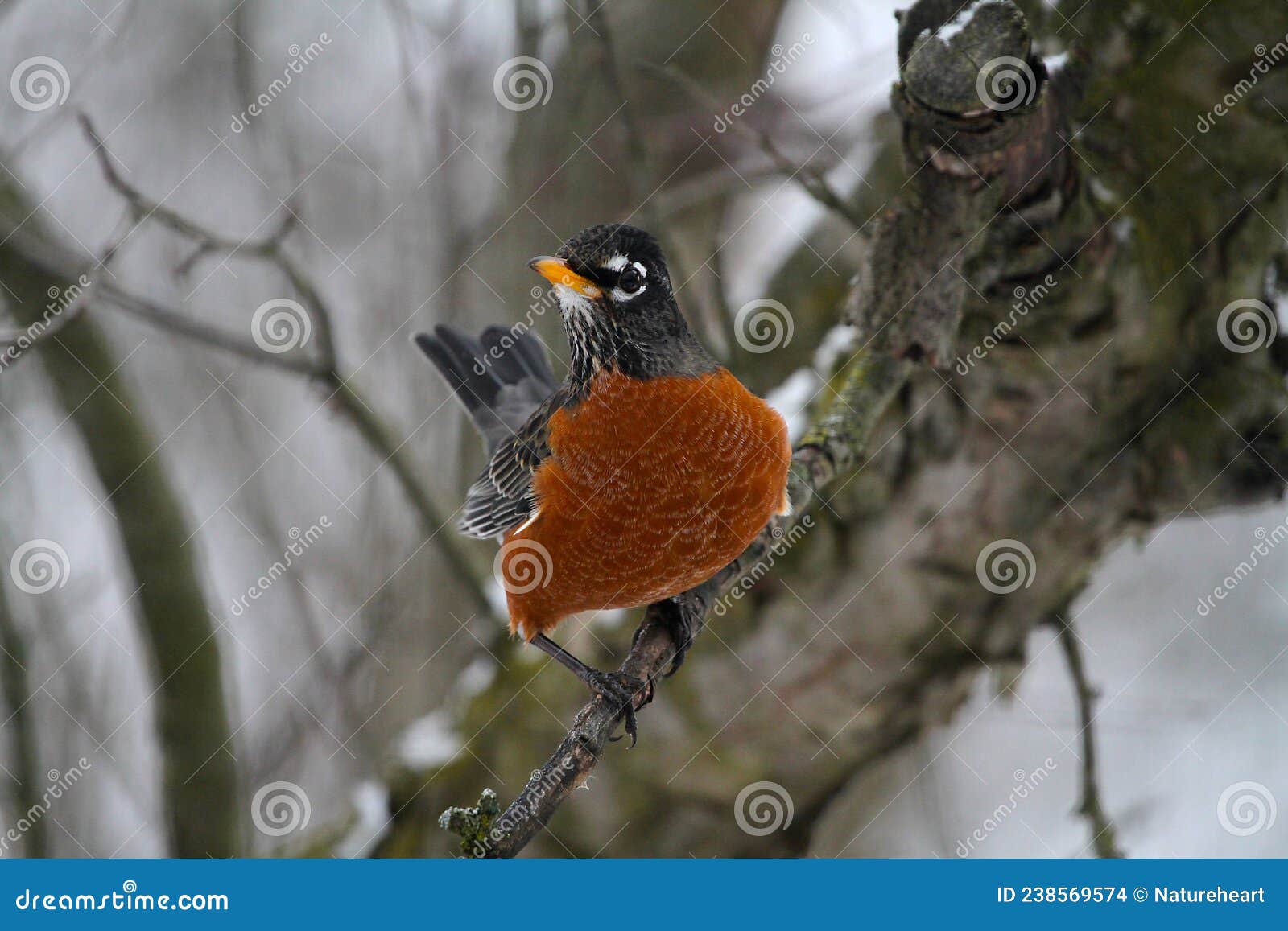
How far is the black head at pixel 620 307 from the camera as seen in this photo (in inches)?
131

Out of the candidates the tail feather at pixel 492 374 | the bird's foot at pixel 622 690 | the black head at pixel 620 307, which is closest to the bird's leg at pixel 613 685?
the bird's foot at pixel 622 690

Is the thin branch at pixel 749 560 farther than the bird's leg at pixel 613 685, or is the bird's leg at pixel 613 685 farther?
the bird's leg at pixel 613 685

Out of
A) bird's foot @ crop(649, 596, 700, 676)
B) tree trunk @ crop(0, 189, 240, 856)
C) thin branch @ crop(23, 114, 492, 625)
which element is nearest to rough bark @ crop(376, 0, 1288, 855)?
bird's foot @ crop(649, 596, 700, 676)

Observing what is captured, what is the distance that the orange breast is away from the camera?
338cm

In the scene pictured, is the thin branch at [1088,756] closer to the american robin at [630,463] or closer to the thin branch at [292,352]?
the american robin at [630,463]

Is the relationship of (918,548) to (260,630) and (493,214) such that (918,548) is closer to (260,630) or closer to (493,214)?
(493,214)

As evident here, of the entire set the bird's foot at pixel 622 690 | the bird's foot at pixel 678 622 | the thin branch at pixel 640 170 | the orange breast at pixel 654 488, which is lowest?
the bird's foot at pixel 622 690

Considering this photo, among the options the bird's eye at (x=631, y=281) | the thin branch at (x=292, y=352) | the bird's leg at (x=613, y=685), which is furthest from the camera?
the thin branch at (x=292, y=352)

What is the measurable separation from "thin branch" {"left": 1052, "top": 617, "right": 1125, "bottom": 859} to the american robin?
180cm

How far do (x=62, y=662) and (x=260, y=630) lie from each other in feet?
5.44

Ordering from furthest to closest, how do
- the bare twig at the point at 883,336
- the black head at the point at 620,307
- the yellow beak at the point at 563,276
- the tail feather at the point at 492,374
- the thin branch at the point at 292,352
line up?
the tail feather at the point at 492,374
the thin branch at the point at 292,352
the black head at the point at 620,307
the yellow beak at the point at 563,276
the bare twig at the point at 883,336

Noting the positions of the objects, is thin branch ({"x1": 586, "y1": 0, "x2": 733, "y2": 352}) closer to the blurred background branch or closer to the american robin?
the blurred background branch

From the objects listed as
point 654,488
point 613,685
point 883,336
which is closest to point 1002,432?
point 883,336

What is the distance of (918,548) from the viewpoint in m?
4.20
